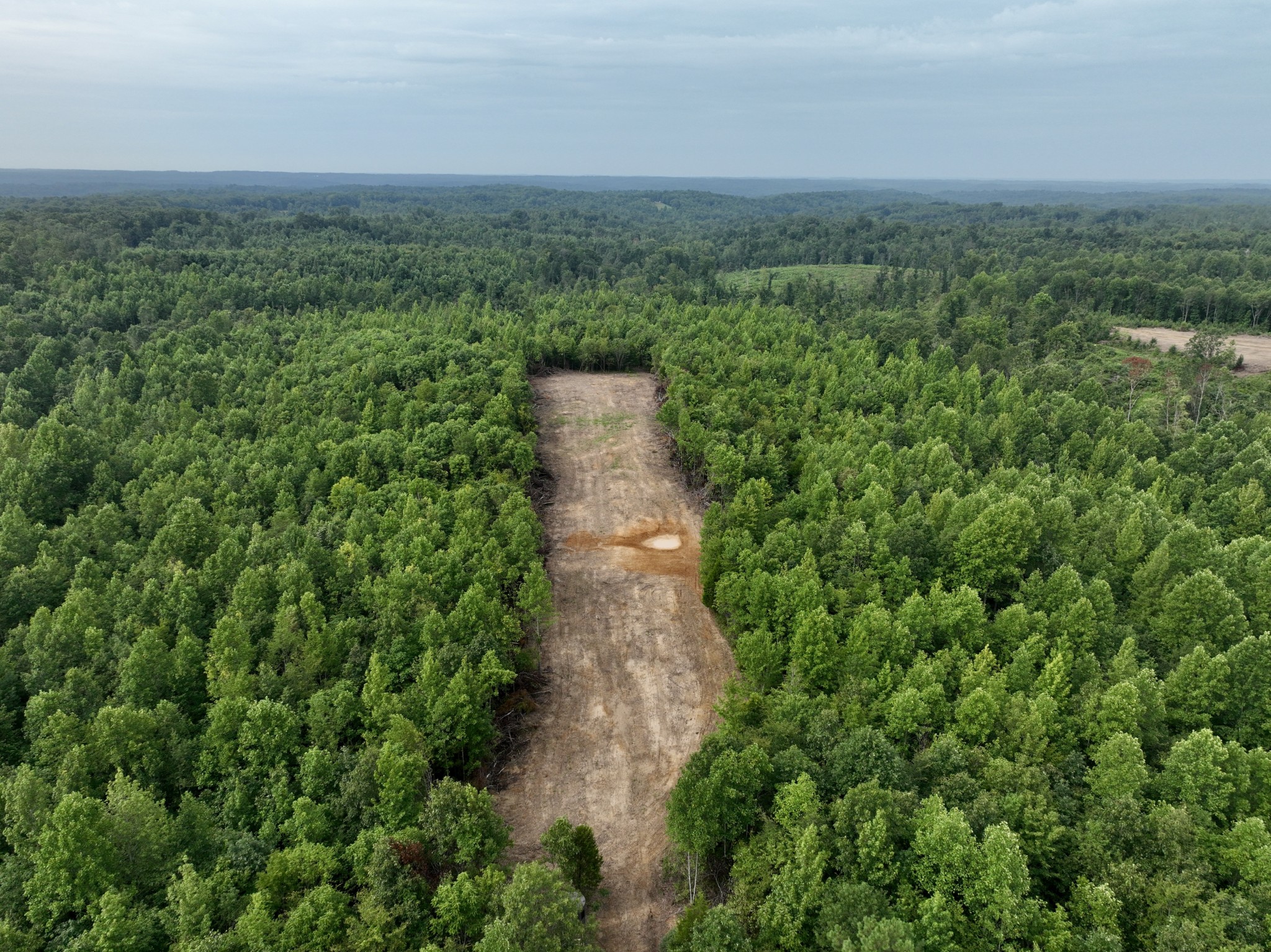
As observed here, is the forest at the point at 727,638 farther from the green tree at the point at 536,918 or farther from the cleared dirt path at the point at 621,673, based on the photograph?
the cleared dirt path at the point at 621,673

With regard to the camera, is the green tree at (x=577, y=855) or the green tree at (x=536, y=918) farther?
the green tree at (x=577, y=855)

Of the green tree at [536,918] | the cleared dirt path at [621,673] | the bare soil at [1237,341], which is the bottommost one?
the cleared dirt path at [621,673]

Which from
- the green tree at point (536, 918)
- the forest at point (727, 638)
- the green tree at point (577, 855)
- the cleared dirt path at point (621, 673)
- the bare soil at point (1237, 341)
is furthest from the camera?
the bare soil at point (1237, 341)

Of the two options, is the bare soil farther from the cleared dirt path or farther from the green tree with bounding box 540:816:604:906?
the green tree with bounding box 540:816:604:906

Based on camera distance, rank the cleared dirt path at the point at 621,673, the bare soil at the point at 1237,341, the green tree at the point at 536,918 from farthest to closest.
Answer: the bare soil at the point at 1237,341 → the cleared dirt path at the point at 621,673 → the green tree at the point at 536,918

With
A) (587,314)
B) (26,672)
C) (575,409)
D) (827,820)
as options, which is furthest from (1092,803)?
(587,314)

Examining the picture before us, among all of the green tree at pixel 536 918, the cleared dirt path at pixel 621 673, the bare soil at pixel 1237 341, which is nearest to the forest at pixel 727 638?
the green tree at pixel 536 918

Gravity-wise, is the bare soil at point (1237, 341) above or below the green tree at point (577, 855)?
above

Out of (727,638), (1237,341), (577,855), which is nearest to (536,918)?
(577,855)

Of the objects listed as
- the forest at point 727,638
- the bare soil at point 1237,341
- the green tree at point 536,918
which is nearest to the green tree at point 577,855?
the forest at point 727,638
